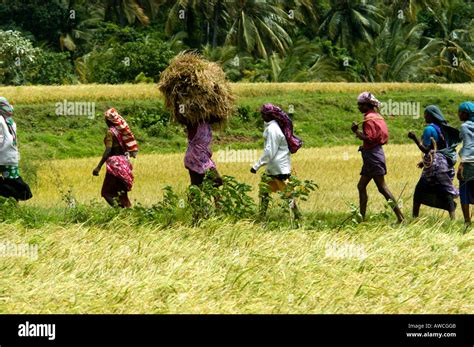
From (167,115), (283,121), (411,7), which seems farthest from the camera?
(411,7)

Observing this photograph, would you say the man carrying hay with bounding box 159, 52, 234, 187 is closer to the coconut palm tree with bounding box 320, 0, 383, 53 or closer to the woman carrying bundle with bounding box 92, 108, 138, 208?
the woman carrying bundle with bounding box 92, 108, 138, 208

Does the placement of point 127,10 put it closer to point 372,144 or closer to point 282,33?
point 282,33

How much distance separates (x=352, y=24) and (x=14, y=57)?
50.5 feet

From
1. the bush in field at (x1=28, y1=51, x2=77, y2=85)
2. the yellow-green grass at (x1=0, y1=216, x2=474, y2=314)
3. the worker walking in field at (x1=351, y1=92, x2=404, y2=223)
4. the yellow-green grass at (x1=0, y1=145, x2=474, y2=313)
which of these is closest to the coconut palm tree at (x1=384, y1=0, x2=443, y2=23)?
the bush in field at (x1=28, y1=51, x2=77, y2=85)

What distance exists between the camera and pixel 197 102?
1221cm

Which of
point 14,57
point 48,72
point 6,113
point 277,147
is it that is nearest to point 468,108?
point 277,147

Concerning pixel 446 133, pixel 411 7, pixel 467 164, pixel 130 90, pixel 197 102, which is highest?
pixel 411 7

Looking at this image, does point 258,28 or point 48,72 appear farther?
point 258,28

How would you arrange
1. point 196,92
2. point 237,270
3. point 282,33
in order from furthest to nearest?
point 282,33 < point 196,92 < point 237,270

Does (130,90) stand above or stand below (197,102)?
below

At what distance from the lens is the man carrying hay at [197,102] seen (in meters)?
11.9

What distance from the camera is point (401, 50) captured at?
40.5 m

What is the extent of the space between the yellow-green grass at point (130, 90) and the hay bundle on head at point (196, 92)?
42.5 ft
